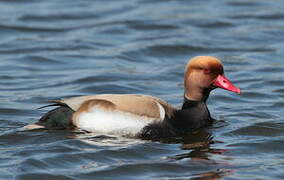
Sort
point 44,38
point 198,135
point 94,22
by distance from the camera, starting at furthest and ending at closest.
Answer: point 94,22 → point 44,38 → point 198,135

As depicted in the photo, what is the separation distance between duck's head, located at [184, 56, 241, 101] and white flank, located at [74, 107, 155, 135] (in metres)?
0.90

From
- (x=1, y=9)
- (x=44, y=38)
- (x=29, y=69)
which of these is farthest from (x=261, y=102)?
(x=1, y=9)

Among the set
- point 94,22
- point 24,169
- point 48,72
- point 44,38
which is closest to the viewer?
point 24,169

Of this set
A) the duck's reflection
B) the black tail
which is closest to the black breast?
the duck's reflection

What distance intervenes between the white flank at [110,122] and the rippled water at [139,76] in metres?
0.13

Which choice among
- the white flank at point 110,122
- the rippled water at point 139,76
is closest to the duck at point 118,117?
the white flank at point 110,122

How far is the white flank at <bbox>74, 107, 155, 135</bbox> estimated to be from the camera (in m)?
10.2

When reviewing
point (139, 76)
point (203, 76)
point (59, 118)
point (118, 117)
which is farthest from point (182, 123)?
point (139, 76)

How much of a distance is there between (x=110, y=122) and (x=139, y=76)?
4500 millimetres

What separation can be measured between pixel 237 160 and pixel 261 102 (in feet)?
11.3

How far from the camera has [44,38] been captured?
17.5 meters

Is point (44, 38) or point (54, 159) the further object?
point (44, 38)

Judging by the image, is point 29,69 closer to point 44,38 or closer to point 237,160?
point 44,38

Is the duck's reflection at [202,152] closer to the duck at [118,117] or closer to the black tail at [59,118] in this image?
the duck at [118,117]
